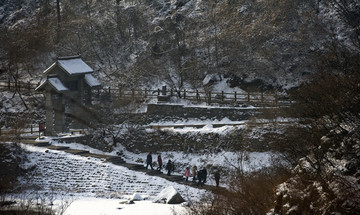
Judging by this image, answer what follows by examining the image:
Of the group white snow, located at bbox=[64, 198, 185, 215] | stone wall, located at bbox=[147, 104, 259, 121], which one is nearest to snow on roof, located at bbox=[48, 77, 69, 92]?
stone wall, located at bbox=[147, 104, 259, 121]

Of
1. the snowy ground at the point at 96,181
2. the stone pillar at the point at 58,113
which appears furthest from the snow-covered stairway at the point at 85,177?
the stone pillar at the point at 58,113

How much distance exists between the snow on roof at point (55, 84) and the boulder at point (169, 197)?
15.7 m

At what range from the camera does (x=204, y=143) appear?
4094cm

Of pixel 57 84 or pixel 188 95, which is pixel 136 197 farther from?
pixel 188 95

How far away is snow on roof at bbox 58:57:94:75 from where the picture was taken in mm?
45000

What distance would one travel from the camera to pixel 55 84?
144 feet

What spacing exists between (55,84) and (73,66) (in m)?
2.77

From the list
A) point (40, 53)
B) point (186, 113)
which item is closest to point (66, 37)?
point (40, 53)

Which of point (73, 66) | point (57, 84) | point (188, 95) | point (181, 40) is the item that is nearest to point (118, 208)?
point (57, 84)

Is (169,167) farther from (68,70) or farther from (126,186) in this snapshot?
(68,70)

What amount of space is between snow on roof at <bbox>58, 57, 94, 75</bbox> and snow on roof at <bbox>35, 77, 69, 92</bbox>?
1.08 m

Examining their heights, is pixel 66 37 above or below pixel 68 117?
above

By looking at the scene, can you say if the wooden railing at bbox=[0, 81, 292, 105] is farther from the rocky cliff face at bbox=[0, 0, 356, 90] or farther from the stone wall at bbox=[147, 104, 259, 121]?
the rocky cliff face at bbox=[0, 0, 356, 90]

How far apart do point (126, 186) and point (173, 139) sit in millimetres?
7972
